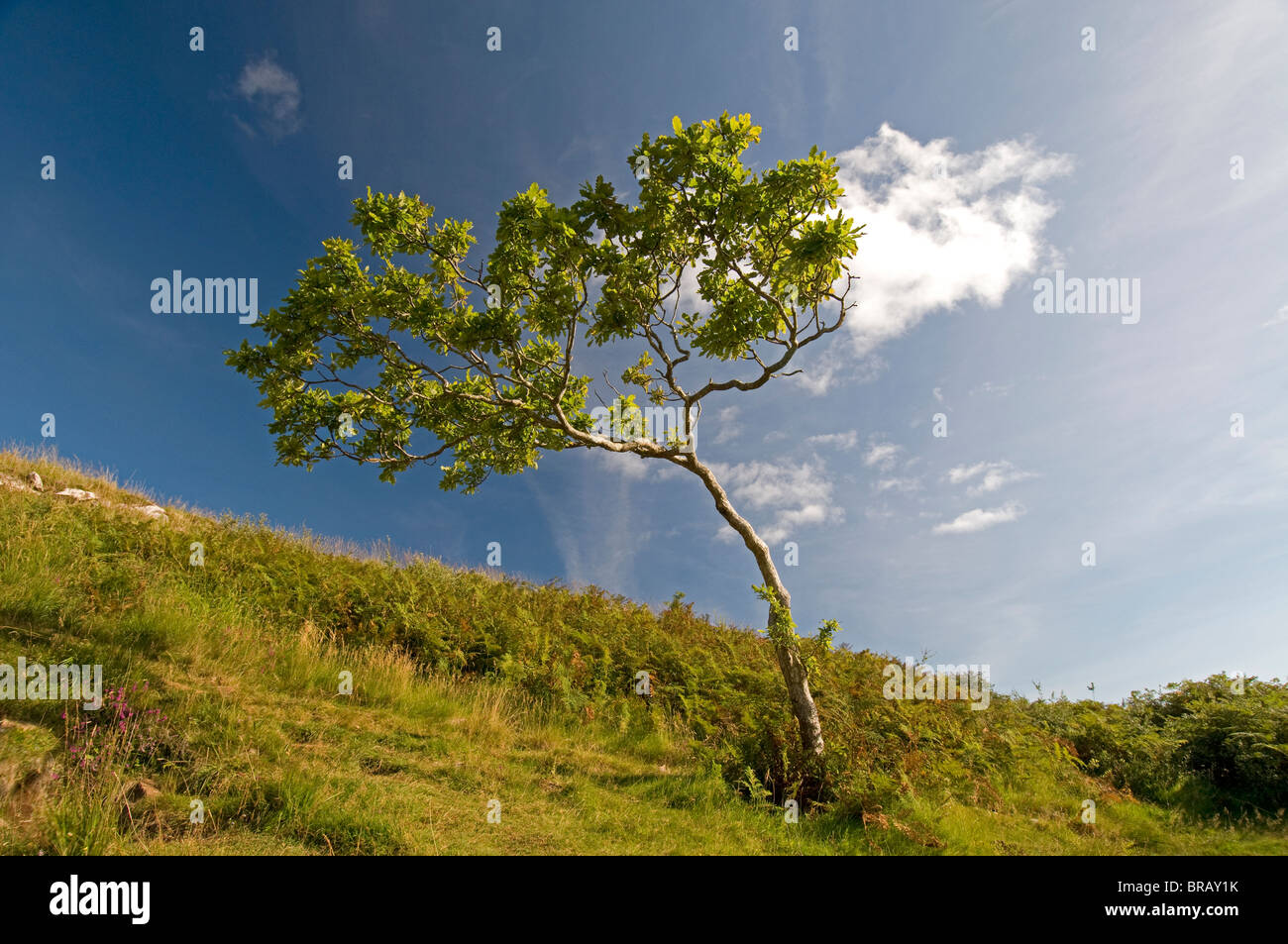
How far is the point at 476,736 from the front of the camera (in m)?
9.93

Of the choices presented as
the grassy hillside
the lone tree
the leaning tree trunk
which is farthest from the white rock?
the leaning tree trunk

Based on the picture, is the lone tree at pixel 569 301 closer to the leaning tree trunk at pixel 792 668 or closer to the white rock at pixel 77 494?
the leaning tree trunk at pixel 792 668

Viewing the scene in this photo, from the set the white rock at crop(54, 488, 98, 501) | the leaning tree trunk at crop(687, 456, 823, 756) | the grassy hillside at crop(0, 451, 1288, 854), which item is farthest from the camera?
the white rock at crop(54, 488, 98, 501)

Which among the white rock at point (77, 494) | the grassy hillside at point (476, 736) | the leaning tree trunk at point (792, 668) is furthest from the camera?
the white rock at point (77, 494)

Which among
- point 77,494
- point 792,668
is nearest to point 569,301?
point 792,668

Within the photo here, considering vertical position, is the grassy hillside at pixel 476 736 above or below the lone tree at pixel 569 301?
below

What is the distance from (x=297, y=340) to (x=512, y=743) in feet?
24.8

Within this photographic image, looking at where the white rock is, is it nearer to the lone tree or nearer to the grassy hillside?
the grassy hillside

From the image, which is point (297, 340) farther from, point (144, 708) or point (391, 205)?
point (144, 708)

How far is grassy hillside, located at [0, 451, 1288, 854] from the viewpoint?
641cm

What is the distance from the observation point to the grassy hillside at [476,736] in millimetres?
6414

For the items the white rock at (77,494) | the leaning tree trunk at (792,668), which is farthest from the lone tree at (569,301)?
the white rock at (77,494)
